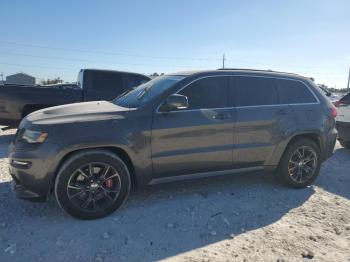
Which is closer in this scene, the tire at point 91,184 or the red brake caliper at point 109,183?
the tire at point 91,184

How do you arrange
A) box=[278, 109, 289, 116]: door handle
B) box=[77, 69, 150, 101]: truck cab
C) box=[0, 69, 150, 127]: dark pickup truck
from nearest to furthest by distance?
1. box=[278, 109, 289, 116]: door handle
2. box=[0, 69, 150, 127]: dark pickup truck
3. box=[77, 69, 150, 101]: truck cab

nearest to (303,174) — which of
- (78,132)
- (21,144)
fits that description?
(78,132)

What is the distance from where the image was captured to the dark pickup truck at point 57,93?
7.26 m

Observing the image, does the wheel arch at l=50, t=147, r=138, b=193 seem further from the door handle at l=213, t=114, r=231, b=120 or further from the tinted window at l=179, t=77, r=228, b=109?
the door handle at l=213, t=114, r=231, b=120

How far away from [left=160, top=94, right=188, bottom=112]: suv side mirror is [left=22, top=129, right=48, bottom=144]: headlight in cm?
145

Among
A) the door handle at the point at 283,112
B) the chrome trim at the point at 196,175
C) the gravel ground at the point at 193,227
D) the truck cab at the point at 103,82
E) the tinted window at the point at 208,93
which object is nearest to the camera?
the gravel ground at the point at 193,227

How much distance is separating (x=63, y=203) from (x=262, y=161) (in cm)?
289

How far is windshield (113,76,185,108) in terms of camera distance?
4355 mm

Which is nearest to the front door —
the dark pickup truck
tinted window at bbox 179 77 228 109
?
tinted window at bbox 179 77 228 109

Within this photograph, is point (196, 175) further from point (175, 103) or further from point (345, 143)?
point (345, 143)

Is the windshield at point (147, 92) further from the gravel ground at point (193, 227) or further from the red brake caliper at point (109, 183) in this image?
the gravel ground at point (193, 227)

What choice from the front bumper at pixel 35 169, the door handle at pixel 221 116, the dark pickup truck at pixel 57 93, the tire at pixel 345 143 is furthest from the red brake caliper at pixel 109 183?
the tire at pixel 345 143

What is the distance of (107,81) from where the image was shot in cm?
863

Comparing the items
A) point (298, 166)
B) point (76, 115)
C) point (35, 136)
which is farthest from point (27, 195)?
point (298, 166)
